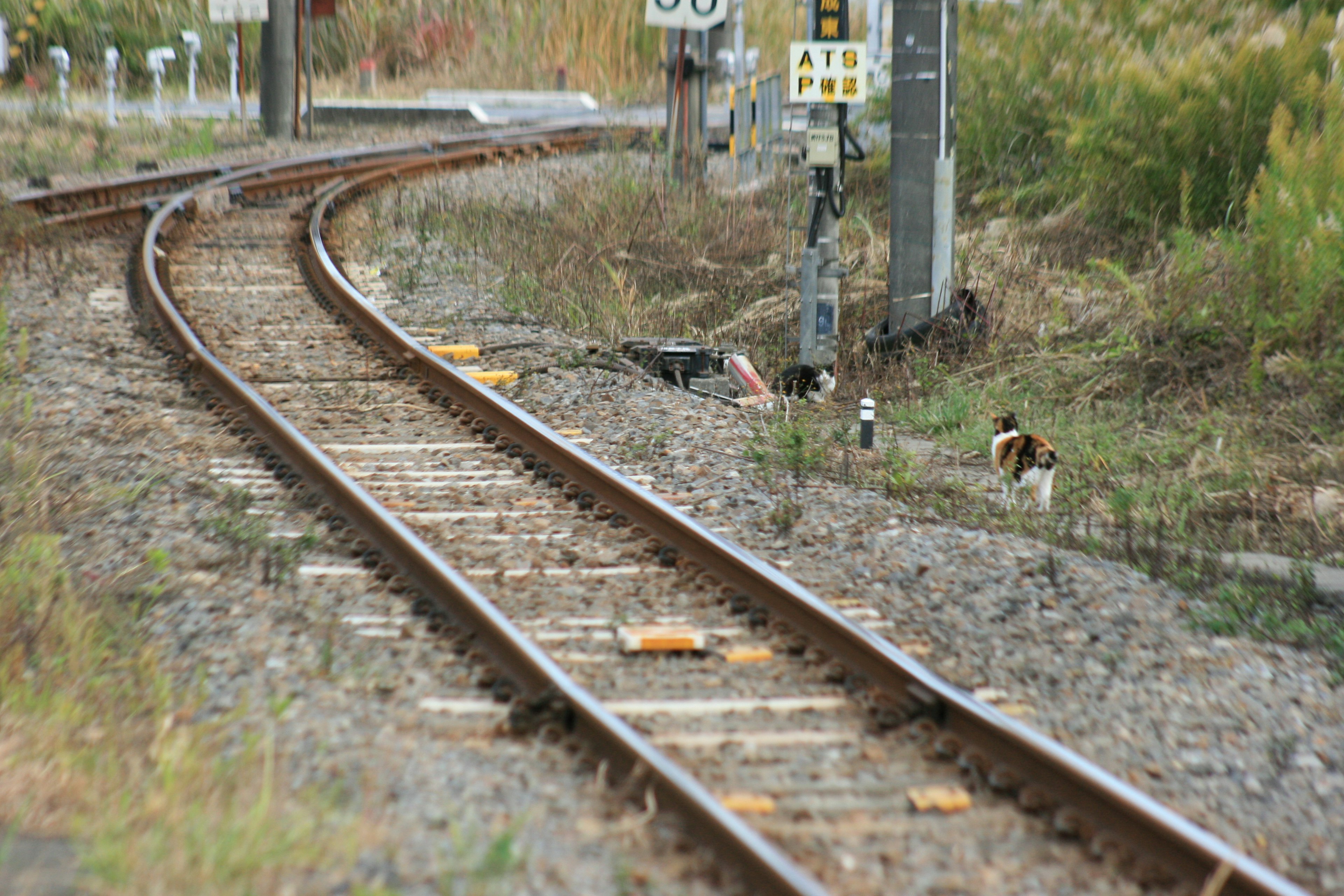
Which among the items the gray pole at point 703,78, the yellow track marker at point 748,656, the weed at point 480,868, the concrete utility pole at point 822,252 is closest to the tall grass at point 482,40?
the gray pole at point 703,78

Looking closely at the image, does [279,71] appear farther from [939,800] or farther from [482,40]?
[939,800]

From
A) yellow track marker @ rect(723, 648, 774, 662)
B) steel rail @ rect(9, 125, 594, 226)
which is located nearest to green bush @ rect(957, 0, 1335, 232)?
yellow track marker @ rect(723, 648, 774, 662)

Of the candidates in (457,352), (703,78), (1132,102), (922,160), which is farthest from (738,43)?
(457,352)

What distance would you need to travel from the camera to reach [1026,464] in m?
6.57

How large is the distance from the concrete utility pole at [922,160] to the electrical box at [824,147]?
625 mm

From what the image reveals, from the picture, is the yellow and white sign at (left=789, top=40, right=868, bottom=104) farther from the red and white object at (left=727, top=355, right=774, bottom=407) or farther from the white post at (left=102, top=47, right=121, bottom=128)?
the white post at (left=102, top=47, right=121, bottom=128)

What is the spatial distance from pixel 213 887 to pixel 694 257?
989cm

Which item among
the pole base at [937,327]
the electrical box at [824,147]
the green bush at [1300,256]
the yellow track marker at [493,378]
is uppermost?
the electrical box at [824,147]

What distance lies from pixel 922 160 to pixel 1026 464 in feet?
13.2

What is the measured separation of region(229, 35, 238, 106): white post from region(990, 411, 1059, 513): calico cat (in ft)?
79.3

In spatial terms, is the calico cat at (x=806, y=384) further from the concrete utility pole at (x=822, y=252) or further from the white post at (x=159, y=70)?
the white post at (x=159, y=70)

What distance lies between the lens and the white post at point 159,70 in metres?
23.5

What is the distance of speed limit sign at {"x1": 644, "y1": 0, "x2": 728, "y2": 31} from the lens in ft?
41.3

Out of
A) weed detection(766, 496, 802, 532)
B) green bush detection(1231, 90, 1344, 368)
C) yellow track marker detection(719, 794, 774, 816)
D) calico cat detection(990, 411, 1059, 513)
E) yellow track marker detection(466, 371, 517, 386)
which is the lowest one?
yellow track marker detection(719, 794, 774, 816)
